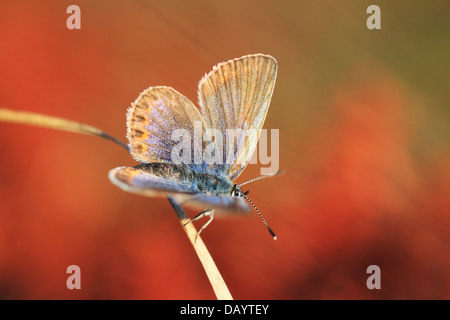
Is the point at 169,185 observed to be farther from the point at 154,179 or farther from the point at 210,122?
the point at 210,122

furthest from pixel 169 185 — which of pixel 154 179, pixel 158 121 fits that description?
pixel 158 121

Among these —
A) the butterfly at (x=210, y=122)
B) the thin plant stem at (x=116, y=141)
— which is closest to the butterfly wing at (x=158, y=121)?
the butterfly at (x=210, y=122)

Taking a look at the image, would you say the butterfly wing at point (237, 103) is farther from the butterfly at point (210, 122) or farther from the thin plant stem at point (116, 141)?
the thin plant stem at point (116, 141)

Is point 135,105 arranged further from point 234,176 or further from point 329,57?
point 329,57

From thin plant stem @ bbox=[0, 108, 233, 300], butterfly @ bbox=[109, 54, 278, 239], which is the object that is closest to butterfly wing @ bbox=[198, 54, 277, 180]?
butterfly @ bbox=[109, 54, 278, 239]

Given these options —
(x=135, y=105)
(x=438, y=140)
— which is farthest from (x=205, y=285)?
(x=438, y=140)
